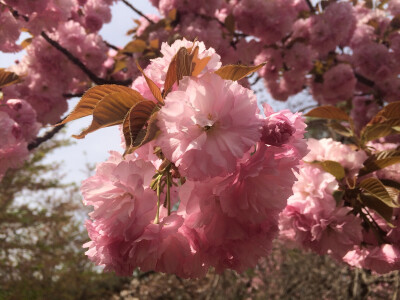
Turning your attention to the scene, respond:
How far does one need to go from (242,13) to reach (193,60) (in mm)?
1889

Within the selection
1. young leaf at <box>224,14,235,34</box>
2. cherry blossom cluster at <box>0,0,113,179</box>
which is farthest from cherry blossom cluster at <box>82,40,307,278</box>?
young leaf at <box>224,14,235,34</box>

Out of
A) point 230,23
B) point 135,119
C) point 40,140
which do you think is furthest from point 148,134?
point 230,23

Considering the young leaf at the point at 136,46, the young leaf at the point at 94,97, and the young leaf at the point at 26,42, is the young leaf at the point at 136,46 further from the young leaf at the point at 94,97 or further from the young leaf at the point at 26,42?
the young leaf at the point at 94,97

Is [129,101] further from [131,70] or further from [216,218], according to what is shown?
[131,70]

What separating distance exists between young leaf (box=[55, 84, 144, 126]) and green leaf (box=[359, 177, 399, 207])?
0.60 meters

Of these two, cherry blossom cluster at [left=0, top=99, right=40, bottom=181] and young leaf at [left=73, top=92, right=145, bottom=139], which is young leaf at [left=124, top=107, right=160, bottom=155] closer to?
young leaf at [left=73, top=92, right=145, bottom=139]

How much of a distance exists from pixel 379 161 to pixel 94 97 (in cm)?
74

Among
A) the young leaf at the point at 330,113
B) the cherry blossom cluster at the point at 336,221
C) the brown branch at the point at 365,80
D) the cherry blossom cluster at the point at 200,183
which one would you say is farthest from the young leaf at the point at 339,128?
the brown branch at the point at 365,80

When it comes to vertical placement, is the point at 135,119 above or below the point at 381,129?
above

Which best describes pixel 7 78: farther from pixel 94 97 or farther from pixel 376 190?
pixel 376 190

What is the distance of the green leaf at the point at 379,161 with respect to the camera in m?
0.91

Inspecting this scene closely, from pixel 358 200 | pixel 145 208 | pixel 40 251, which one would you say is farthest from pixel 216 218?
pixel 40 251

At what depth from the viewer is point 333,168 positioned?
0.93 metres

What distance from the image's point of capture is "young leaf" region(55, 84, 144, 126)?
537mm
